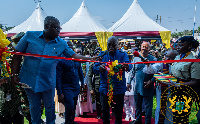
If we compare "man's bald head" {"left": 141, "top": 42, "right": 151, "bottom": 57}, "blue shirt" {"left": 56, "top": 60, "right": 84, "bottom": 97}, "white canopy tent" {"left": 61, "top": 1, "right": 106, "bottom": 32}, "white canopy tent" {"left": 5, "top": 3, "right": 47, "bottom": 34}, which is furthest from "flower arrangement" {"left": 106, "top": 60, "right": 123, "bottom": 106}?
"white canopy tent" {"left": 5, "top": 3, "right": 47, "bottom": 34}

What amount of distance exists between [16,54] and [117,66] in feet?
5.45

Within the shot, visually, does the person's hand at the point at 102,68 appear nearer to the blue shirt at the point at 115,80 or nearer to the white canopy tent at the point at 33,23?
the blue shirt at the point at 115,80

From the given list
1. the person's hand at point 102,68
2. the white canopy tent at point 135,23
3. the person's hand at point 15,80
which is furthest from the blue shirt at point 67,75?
the white canopy tent at point 135,23

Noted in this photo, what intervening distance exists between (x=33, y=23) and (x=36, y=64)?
1068 cm

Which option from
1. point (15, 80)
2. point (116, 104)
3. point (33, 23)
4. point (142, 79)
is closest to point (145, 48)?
point (142, 79)

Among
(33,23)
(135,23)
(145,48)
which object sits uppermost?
(33,23)

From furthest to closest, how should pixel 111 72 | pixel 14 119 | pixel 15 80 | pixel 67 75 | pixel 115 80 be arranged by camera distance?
pixel 67 75, pixel 115 80, pixel 111 72, pixel 14 119, pixel 15 80

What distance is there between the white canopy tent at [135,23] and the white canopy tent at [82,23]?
1247mm

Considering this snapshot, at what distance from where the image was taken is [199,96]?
3129 mm

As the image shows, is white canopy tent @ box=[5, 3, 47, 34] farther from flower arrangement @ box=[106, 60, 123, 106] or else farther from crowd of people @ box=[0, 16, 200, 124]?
flower arrangement @ box=[106, 60, 123, 106]

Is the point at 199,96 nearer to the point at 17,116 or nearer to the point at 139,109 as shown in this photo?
the point at 139,109

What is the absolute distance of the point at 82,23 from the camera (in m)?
11.4

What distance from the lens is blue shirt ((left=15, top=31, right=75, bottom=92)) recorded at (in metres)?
2.67

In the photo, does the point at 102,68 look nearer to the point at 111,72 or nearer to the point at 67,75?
the point at 111,72
